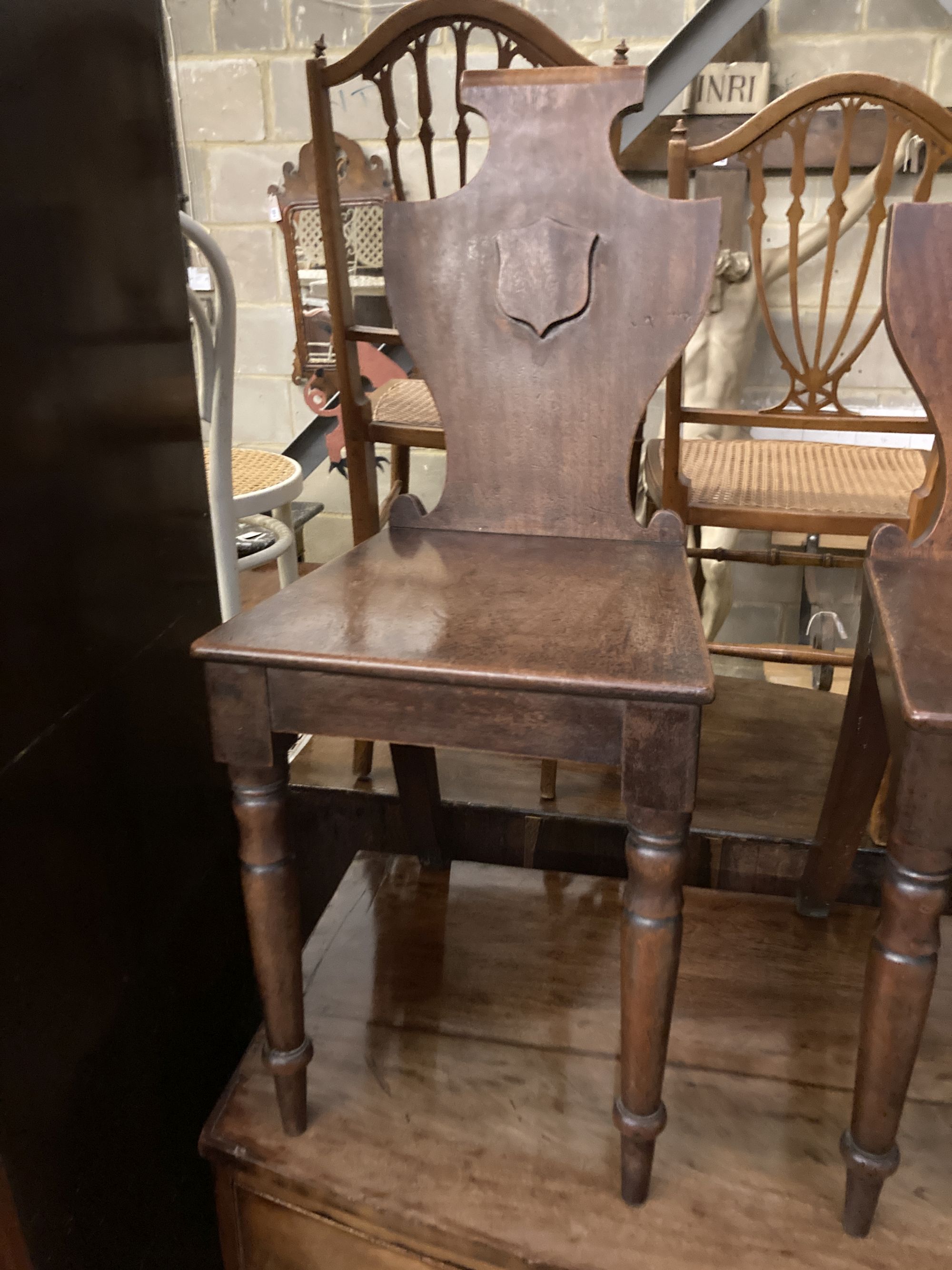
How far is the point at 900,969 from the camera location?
2.42 feet

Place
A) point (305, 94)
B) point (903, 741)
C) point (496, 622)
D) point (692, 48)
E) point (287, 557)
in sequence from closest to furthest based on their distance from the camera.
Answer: point (903, 741) → point (496, 622) → point (287, 557) → point (692, 48) → point (305, 94)

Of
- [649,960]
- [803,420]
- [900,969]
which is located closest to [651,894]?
[649,960]

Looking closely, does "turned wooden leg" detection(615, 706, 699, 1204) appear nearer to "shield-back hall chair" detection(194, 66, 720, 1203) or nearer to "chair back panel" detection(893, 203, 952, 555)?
"shield-back hall chair" detection(194, 66, 720, 1203)

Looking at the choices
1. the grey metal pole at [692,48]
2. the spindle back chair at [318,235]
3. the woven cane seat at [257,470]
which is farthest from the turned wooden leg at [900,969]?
the spindle back chair at [318,235]

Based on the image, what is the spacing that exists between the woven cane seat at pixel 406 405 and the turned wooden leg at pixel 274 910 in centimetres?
84

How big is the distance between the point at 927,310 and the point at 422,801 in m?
0.85

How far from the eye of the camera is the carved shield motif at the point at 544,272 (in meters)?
1.07

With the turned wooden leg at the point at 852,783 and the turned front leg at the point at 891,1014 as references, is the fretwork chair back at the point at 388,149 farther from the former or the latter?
the turned front leg at the point at 891,1014

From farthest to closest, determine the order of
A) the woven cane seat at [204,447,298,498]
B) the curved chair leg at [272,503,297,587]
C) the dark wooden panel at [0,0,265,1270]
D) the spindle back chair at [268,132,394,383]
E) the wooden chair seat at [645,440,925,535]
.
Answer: the spindle back chair at [268,132,394,383], the curved chair leg at [272,503,297,587], the woven cane seat at [204,447,298,498], the wooden chair seat at [645,440,925,535], the dark wooden panel at [0,0,265,1270]

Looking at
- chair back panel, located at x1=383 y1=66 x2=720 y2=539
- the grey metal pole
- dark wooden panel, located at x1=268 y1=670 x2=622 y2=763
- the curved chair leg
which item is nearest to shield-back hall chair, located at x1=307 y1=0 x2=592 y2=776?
chair back panel, located at x1=383 y1=66 x2=720 y2=539

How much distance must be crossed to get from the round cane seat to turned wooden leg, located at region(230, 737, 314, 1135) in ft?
2.80

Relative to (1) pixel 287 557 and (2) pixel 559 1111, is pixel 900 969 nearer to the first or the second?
(2) pixel 559 1111

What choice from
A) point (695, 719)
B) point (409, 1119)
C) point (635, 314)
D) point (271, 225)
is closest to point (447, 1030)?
point (409, 1119)

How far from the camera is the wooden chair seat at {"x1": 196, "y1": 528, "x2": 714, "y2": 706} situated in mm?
724
